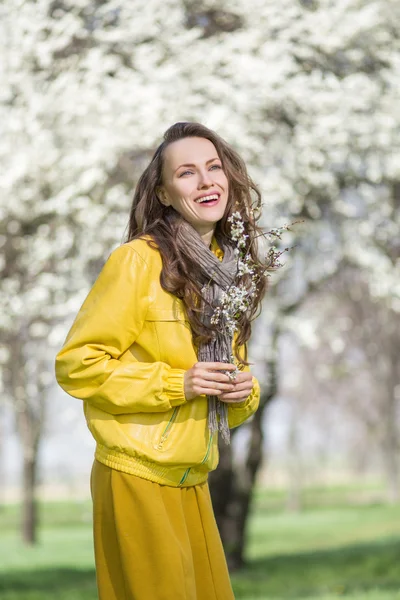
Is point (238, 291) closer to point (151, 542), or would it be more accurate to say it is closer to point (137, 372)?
point (137, 372)

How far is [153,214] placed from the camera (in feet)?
9.32

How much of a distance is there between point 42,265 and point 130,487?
527cm

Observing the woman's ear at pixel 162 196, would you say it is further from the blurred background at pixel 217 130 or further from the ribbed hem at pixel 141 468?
the blurred background at pixel 217 130

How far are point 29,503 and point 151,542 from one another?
1363cm

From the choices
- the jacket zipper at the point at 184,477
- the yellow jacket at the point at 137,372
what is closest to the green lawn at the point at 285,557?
the jacket zipper at the point at 184,477

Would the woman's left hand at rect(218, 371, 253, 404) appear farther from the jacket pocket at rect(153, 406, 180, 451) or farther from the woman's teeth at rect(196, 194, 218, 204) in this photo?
the woman's teeth at rect(196, 194, 218, 204)

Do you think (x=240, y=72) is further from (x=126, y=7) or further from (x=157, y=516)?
(x=157, y=516)

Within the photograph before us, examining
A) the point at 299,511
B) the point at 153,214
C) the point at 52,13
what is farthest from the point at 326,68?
the point at 299,511

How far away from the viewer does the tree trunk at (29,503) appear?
14875 mm

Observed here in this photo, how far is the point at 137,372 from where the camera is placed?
100 inches

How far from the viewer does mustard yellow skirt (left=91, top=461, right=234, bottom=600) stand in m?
2.52

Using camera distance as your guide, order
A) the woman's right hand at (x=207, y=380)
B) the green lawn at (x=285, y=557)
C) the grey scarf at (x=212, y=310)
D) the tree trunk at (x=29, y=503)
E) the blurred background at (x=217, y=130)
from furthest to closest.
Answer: the tree trunk at (x=29, y=503)
the green lawn at (x=285, y=557)
the blurred background at (x=217, y=130)
the grey scarf at (x=212, y=310)
the woman's right hand at (x=207, y=380)

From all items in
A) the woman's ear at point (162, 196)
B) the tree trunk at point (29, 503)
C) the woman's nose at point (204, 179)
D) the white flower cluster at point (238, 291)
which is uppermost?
the woman's nose at point (204, 179)

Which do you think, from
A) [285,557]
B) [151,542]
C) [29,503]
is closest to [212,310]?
[151,542]
